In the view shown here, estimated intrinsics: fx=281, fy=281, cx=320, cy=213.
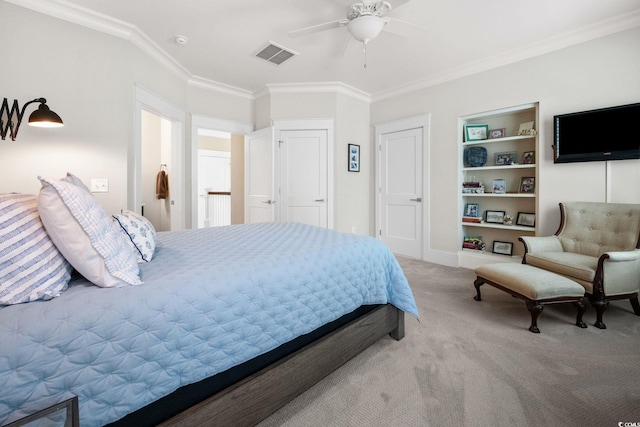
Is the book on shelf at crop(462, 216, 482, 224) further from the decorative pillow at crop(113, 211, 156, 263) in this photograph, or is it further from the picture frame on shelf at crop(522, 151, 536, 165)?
the decorative pillow at crop(113, 211, 156, 263)

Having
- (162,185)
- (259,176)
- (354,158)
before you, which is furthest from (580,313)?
(162,185)

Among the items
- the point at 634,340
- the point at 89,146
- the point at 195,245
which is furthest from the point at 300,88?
the point at 634,340

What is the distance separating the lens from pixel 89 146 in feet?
8.73

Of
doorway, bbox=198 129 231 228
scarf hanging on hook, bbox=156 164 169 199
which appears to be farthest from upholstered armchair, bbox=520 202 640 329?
doorway, bbox=198 129 231 228

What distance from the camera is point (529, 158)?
354 cm

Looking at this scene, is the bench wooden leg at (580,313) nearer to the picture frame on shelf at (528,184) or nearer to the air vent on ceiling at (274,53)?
the picture frame on shelf at (528,184)

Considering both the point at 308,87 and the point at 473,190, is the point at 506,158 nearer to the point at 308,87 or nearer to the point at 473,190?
the point at 473,190

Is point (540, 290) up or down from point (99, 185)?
down

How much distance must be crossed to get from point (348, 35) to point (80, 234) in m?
3.15

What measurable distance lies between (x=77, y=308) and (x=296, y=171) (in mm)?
3799

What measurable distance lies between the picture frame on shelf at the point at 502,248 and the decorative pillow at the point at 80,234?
13.7 ft

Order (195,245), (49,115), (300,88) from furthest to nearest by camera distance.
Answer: (300,88)
(49,115)
(195,245)

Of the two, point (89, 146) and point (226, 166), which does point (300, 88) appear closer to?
point (89, 146)

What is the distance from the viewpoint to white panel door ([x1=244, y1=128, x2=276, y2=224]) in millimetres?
4473
